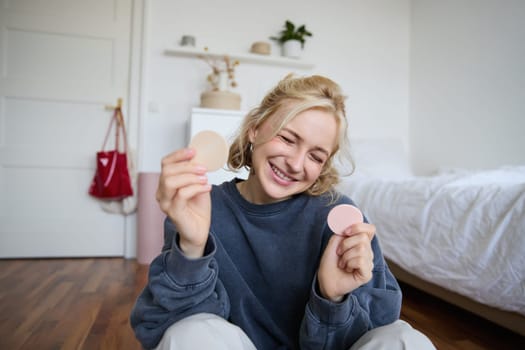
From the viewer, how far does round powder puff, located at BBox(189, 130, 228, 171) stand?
68 cm

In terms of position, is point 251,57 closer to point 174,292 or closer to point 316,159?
point 316,159

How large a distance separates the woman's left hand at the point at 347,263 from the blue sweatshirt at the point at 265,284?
22mm

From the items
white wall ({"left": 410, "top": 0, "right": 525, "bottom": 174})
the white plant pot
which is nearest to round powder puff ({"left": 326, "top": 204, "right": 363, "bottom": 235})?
white wall ({"left": 410, "top": 0, "right": 525, "bottom": 174})

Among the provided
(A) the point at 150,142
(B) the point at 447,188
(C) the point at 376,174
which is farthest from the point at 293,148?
(A) the point at 150,142

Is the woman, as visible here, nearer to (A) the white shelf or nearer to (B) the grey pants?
(B) the grey pants

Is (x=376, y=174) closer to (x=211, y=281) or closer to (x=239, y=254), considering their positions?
(x=239, y=254)

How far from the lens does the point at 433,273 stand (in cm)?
160

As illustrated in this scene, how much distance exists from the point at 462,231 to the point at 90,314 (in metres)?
1.46

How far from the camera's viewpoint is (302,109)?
2.81 feet

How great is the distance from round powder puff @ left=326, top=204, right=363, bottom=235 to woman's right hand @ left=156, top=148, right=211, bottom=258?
0.74ft

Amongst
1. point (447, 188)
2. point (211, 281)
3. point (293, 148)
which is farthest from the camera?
point (447, 188)

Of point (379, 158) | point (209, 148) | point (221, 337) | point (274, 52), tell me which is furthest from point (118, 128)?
point (221, 337)

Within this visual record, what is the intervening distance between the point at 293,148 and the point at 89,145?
7.50ft

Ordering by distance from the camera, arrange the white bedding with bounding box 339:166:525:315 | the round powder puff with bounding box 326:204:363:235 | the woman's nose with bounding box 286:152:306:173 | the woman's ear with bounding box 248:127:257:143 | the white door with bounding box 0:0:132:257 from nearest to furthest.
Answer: the round powder puff with bounding box 326:204:363:235, the woman's nose with bounding box 286:152:306:173, the woman's ear with bounding box 248:127:257:143, the white bedding with bounding box 339:166:525:315, the white door with bounding box 0:0:132:257
